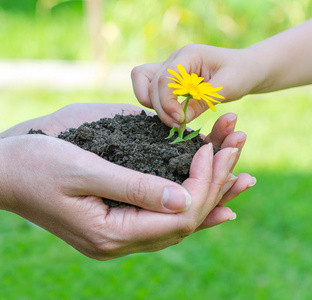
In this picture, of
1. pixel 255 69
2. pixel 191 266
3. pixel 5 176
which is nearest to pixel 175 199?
pixel 5 176

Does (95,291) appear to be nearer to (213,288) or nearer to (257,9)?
(213,288)

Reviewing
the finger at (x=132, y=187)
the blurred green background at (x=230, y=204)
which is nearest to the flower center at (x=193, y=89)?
the finger at (x=132, y=187)

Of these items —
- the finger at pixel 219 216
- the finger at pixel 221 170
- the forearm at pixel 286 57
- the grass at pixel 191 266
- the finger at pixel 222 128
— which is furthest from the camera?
the grass at pixel 191 266

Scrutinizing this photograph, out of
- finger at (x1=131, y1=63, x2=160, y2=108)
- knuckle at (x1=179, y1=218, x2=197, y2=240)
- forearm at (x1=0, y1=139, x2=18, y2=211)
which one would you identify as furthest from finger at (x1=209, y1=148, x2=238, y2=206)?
forearm at (x1=0, y1=139, x2=18, y2=211)

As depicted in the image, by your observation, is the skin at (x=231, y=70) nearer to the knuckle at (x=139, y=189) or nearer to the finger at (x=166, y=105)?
the finger at (x=166, y=105)

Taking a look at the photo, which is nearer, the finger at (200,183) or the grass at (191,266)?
the finger at (200,183)

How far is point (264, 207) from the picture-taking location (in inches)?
131

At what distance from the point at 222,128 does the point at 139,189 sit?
0.56 m

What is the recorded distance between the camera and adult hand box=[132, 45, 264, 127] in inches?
63.1

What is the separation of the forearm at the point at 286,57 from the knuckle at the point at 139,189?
31.6 inches

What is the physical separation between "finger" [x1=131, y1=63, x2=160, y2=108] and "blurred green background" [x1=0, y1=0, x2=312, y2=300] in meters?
1.34

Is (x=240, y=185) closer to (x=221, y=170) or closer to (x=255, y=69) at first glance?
(x=221, y=170)

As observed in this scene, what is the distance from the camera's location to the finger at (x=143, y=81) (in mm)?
1735

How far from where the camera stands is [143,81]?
1.75 m
